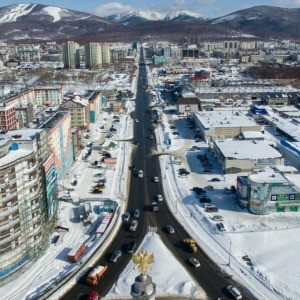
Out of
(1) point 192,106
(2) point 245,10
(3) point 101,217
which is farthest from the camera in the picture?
(2) point 245,10

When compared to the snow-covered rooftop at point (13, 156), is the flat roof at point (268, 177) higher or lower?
lower

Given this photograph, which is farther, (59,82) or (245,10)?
Answer: (245,10)

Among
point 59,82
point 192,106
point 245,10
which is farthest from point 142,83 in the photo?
point 245,10

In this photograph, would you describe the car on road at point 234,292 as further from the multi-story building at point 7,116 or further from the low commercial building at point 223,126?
the multi-story building at point 7,116

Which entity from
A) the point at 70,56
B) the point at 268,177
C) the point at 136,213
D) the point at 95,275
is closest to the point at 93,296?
the point at 95,275

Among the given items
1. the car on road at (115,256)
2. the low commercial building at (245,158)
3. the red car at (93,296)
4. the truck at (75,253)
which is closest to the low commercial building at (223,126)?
the low commercial building at (245,158)

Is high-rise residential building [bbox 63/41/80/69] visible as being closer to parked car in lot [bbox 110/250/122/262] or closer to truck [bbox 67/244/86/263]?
truck [bbox 67/244/86/263]

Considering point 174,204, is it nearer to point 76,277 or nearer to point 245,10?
point 76,277
